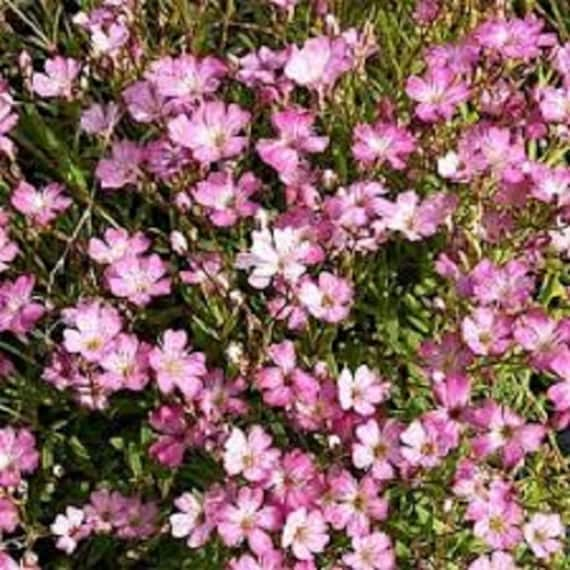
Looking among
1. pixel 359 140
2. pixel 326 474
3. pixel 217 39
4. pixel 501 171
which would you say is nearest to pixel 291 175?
pixel 359 140

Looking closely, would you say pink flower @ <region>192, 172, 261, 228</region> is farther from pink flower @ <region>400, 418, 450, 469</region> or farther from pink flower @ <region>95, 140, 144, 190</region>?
pink flower @ <region>400, 418, 450, 469</region>

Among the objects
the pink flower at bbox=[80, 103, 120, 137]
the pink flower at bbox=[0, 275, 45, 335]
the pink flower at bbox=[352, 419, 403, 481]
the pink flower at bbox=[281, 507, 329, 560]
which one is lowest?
the pink flower at bbox=[281, 507, 329, 560]

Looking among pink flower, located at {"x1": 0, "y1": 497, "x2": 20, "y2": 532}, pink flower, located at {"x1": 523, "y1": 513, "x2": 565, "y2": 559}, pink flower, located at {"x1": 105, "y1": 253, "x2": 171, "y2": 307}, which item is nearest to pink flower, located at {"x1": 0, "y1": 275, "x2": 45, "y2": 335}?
pink flower, located at {"x1": 105, "y1": 253, "x2": 171, "y2": 307}

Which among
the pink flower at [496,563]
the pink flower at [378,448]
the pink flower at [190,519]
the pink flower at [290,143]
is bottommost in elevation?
the pink flower at [496,563]

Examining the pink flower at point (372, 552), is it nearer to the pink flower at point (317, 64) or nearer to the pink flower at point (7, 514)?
the pink flower at point (7, 514)

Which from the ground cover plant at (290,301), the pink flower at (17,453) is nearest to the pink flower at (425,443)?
the ground cover plant at (290,301)

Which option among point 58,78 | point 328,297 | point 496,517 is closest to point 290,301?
point 328,297

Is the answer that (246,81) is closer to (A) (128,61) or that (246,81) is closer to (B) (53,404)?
(A) (128,61)
